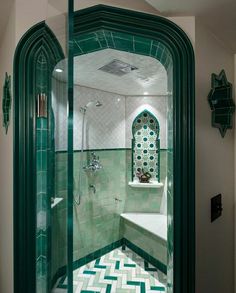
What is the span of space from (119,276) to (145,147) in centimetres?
154

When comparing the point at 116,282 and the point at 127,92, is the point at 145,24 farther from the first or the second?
the point at 116,282

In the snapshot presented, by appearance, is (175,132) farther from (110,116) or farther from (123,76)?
(110,116)

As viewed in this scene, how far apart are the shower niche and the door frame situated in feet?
5.96

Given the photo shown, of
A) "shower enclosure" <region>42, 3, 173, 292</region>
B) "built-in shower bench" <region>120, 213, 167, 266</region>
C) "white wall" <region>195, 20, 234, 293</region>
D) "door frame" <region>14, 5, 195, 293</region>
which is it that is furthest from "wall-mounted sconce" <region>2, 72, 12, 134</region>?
"built-in shower bench" <region>120, 213, 167, 266</region>

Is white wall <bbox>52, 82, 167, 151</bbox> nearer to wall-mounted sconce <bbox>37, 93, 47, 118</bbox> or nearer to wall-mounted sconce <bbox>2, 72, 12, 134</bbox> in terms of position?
wall-mounted sconce <bbox>2, 72, 12, 134</bbox>

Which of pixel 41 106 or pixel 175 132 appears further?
pixel 175 132

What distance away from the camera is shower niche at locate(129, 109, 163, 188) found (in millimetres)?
2822

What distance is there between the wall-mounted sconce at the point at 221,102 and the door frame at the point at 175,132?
0.22m

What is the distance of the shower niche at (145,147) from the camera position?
2822 mm

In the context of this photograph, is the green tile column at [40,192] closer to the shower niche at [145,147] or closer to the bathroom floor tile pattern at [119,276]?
the bathroom floor tile pattern at [119,276]

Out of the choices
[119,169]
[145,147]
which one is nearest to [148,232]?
[119,169]

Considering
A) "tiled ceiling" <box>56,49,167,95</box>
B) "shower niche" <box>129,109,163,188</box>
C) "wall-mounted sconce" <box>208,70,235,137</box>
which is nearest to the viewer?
"wall-mounted sconce" <box>208,70,235,137</box>

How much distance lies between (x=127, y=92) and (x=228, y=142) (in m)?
1.64

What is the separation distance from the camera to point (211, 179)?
3.70 ft
